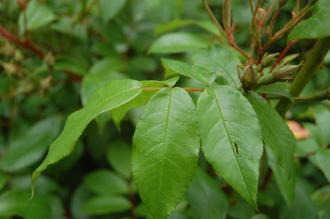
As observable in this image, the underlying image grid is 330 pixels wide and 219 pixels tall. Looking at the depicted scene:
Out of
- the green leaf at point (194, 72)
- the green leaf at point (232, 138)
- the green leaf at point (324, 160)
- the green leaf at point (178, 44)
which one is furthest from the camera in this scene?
the green leaf at point (178, 44)

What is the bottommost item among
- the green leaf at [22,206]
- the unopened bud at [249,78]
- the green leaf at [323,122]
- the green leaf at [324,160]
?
the green leaf at [22,206]

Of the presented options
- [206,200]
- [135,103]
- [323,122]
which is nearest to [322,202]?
[323,122]

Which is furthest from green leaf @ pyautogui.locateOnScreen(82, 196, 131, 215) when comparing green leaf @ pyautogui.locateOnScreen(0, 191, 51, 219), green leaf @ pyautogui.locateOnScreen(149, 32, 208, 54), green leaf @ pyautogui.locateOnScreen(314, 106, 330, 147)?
green leaf @ pyautogui.locateOnScreen(314, 106, 330, 147)

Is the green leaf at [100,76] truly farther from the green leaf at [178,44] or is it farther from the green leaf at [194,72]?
the green leaf at [194,72]

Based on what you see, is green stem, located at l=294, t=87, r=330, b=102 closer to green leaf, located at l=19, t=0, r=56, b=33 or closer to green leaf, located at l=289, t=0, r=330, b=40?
green leaf, located at l=289, t=0, r=330, b=40

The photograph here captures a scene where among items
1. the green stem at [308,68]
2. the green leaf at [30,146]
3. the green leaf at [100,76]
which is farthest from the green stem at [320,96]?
the green leaf at [30,146]

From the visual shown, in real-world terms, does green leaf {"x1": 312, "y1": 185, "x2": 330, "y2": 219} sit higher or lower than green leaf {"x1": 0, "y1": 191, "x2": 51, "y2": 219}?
lower

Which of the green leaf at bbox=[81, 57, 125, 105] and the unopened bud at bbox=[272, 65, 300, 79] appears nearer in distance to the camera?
the unopened bud at bbox=[272, 65, 300, 79]
